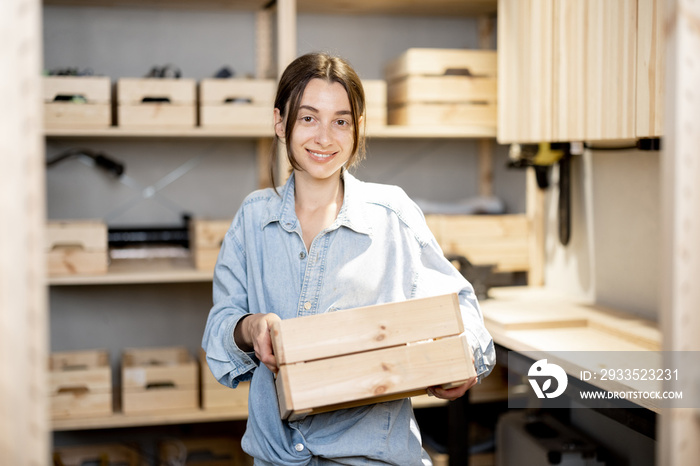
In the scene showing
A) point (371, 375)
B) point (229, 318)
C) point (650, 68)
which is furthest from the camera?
point (650, 68)

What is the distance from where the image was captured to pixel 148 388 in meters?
2.44

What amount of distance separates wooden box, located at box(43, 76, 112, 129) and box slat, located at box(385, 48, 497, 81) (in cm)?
98

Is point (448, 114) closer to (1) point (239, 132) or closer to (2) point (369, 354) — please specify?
(1) point (239, 132)

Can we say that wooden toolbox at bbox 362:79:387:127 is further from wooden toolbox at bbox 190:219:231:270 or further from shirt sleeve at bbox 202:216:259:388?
shirt sleeve at bbox 202:216:259:388

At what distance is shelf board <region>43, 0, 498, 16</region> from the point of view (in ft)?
8.36

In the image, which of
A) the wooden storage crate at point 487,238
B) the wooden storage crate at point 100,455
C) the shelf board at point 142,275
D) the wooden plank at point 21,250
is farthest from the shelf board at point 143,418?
the wooden plank at point 21,250

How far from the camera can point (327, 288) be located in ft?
4.28

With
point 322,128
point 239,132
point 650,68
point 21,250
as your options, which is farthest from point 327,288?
point 239,132

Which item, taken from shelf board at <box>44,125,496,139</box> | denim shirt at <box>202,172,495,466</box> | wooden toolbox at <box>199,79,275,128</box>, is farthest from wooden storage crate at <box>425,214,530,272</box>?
denim shirt at <box>202,172,495,466</box>

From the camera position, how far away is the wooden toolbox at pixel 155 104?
231 centimetres

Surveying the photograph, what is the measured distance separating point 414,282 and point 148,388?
140 cm

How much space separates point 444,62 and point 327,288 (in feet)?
4.55

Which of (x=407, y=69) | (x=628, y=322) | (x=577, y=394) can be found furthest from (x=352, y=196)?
(x=407, y=69)

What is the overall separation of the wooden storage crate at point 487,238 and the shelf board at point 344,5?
0.79 meters
